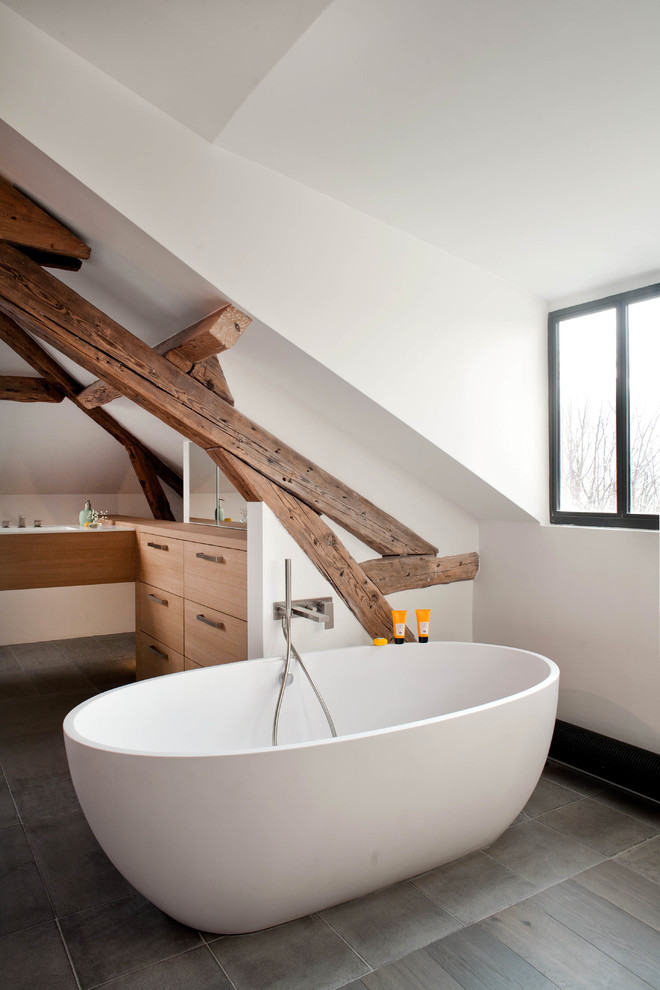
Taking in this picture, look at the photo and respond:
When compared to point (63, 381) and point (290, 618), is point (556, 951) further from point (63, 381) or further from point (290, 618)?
point (63, 381)

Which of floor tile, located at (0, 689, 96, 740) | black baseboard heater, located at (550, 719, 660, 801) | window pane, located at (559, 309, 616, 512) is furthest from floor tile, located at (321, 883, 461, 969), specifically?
floor tile, located at (0, 689, 96, 740)

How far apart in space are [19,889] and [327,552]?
66.6 inches

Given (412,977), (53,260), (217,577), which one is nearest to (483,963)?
(412,977)

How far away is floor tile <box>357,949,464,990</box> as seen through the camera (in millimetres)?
1687

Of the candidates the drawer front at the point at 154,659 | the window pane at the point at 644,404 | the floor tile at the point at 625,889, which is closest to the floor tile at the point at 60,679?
the drawer front at the point at 154,659

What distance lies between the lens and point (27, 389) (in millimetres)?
4707

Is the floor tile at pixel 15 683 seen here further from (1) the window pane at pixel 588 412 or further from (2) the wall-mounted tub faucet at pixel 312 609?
(1) the window pane at pixel 588 412

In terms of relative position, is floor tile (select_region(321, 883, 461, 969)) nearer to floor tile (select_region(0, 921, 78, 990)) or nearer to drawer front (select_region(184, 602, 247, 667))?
floor tile (select_region(0, 921, 78, 990))

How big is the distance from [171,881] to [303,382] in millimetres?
1894

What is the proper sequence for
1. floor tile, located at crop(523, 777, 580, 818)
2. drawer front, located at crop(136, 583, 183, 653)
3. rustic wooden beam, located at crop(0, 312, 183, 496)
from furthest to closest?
rustic wooden beam, located at crop(0, 312, 183, 496) < drawer front, located at crop(136, 583, 183, 653) < floor tile, located at crop(523, 777, 580, 818)

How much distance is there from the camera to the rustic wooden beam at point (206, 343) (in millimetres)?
2514

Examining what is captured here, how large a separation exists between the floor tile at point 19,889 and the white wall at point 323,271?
2032 mm

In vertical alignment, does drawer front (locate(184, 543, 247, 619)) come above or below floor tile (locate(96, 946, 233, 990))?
above

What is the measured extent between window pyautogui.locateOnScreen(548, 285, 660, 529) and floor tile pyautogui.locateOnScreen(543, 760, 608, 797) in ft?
3.70
